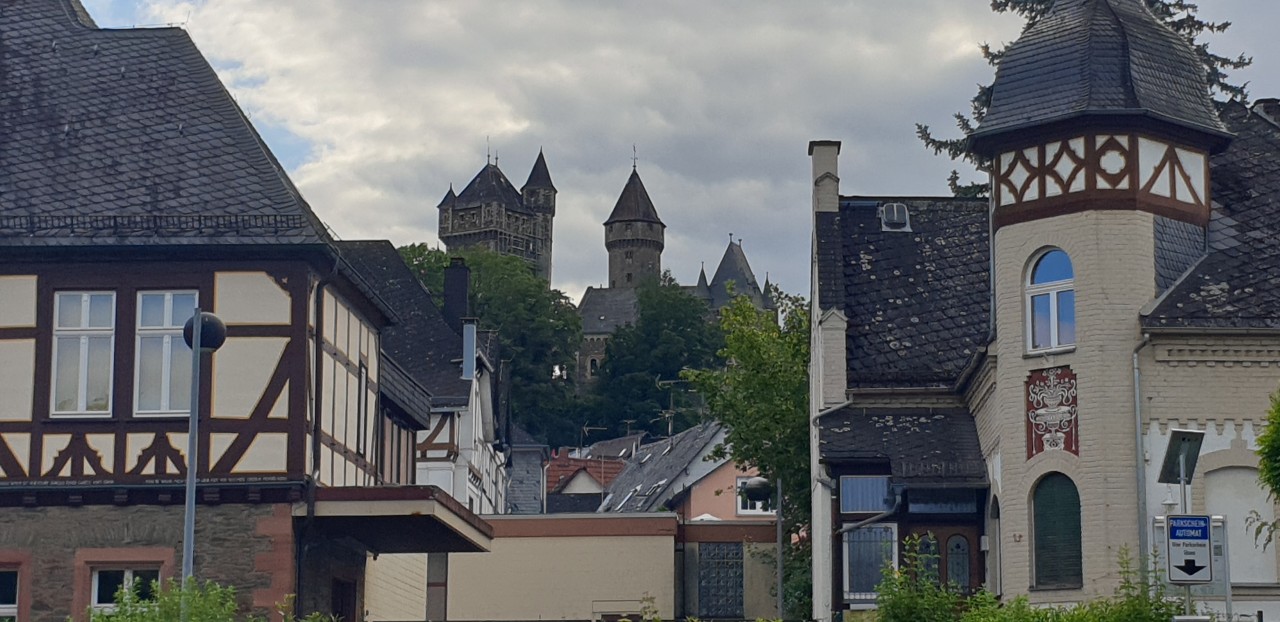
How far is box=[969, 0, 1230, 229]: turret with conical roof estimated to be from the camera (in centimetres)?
2902

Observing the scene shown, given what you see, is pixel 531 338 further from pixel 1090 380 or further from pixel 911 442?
pixel 1090 380

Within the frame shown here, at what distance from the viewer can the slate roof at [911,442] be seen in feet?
106

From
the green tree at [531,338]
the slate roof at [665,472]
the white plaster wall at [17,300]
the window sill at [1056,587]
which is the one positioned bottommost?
the window sill at [1056,587]

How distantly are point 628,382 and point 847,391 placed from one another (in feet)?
393

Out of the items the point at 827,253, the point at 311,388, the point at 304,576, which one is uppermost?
the point at 827,253

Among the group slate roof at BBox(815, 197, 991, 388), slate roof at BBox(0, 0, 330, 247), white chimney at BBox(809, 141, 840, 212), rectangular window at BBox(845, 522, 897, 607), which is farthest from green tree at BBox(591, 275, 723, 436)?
slate roof at BBox(0, 0, 330, 247)

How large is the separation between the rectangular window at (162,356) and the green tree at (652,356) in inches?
4734

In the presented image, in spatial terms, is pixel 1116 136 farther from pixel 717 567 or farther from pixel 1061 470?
pixel 717 567

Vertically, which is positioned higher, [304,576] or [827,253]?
[827,253]

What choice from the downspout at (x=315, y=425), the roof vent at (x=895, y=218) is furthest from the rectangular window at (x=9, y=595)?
the roof vent at (x=895, y=218)

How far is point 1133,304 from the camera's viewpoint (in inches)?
1128

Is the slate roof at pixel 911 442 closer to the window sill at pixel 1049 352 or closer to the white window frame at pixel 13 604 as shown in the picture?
the window sill at pixel 1049 352

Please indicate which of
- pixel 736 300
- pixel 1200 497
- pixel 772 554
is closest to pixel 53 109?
pixel 1200 497

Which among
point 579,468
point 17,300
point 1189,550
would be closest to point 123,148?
point 17,300
